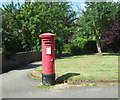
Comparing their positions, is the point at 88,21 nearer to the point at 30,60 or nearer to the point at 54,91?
the point at 30,60

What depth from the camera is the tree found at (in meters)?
21.6

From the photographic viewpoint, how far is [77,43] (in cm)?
3106

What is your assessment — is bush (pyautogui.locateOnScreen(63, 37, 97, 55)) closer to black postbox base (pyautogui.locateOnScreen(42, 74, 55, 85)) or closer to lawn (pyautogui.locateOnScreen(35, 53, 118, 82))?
lawn (pyautogui.locateOnScreen(35, 53, 118, 82))

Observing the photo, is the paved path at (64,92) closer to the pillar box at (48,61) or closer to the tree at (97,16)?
the pillar box at (48,61)

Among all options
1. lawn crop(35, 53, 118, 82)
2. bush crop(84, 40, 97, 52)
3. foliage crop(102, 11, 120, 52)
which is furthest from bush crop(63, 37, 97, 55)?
lawn crop(35, 53, 118, 82)

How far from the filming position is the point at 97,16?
70.4 ft

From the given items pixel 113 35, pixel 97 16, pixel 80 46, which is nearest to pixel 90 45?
pixel 80 46

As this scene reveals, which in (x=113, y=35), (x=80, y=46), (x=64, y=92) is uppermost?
(x=113, y=35)

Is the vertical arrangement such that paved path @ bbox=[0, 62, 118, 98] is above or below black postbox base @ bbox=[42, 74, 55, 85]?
below

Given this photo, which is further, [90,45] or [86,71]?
[90,45]

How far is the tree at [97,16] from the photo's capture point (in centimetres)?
2161

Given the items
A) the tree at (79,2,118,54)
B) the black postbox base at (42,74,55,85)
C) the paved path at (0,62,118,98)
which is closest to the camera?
the paved path at (0,62,118,98)

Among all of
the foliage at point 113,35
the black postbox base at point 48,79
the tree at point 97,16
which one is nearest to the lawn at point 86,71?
the black postbox base at point 48,79

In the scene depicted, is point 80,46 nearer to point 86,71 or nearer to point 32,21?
point 32,21
